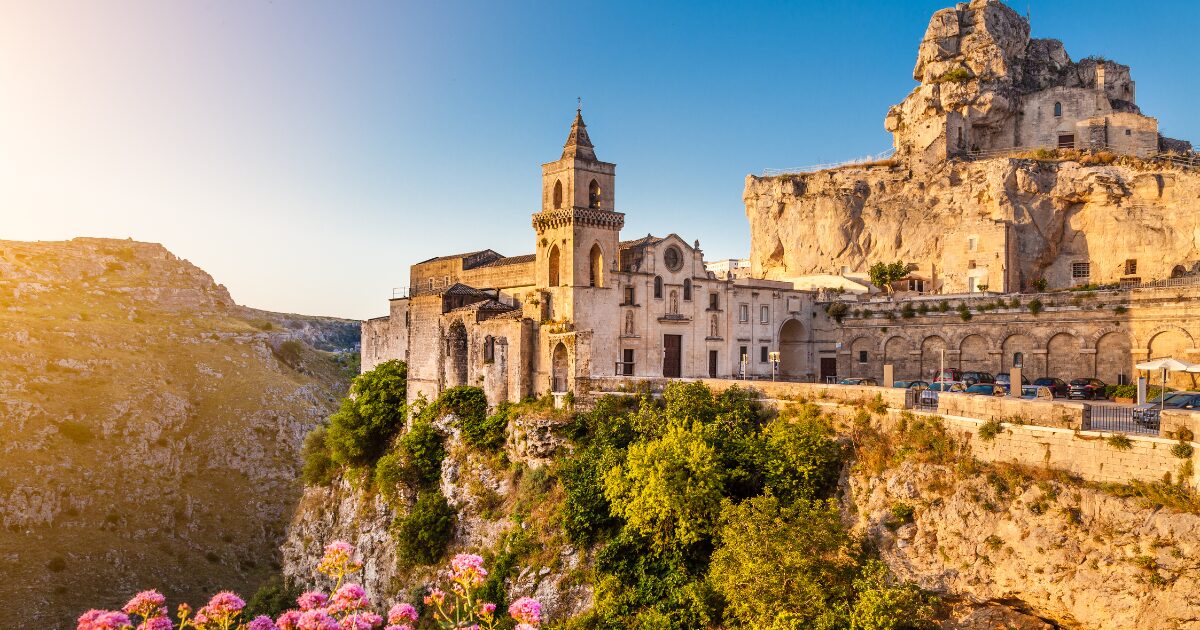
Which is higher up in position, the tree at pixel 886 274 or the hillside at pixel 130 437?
the tree at pixel 886 274

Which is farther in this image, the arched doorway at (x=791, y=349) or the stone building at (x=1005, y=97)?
the stone building at (x=1005, y=97)

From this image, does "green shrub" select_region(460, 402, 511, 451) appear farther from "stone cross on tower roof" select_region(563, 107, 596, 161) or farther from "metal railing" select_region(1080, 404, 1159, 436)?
"metal railing" select_region(1080, 404, 1159, 436)

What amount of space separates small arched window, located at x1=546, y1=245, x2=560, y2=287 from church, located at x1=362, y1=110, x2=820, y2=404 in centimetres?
5

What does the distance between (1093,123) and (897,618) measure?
5000cm

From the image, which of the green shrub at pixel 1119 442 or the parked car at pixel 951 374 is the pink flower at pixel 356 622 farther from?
the parked car at pixel 951 374

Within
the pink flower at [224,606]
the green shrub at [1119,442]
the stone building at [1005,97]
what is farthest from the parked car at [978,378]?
the pink flower at [224,606]

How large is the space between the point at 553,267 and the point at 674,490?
1887cm

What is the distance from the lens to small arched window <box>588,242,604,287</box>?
134 feet

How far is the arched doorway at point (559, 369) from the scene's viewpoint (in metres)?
36.0

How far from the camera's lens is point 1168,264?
45.8 m

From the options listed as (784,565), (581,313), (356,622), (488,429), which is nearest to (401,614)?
(356,622)

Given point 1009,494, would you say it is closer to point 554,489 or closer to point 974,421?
point 974,421

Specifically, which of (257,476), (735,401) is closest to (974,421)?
(735,401)

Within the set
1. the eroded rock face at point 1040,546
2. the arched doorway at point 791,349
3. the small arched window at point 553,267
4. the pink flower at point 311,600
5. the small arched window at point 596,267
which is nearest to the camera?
the pink flower at point 311,600
